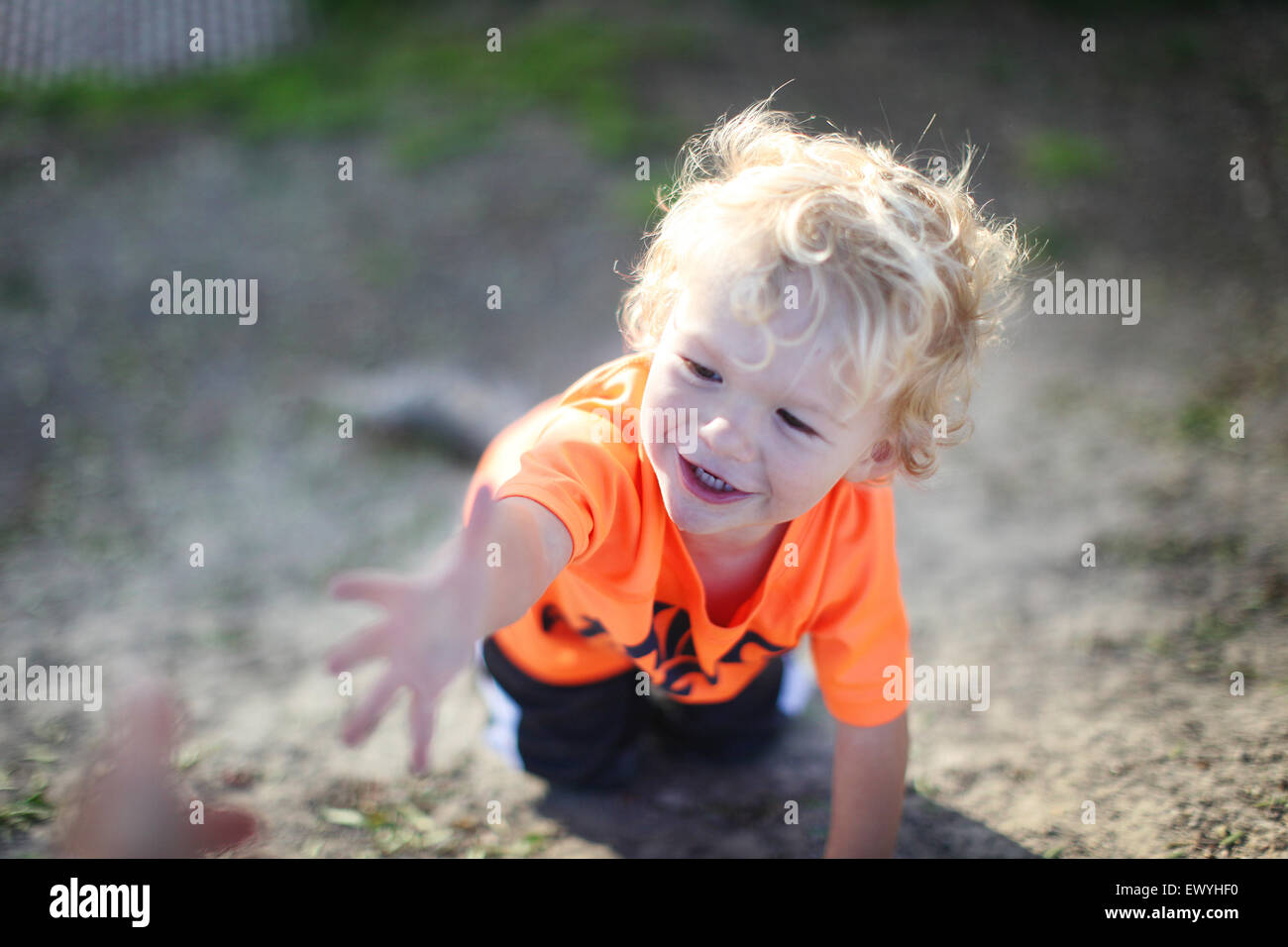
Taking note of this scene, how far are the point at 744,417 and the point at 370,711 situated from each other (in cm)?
63

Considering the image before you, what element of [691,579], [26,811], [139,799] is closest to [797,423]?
[691,579]

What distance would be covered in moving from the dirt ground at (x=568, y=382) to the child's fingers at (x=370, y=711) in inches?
41.8

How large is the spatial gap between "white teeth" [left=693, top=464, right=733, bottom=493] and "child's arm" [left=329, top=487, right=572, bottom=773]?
1.21 ft

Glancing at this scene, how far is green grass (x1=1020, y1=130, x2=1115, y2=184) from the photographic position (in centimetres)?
414

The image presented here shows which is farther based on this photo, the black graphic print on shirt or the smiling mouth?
the black graphic print on shirt

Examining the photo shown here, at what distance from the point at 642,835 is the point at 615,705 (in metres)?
0.27

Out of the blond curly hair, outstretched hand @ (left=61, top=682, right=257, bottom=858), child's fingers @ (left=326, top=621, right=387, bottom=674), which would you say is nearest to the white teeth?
the blond curly hair

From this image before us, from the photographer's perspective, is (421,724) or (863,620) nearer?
(421,724)

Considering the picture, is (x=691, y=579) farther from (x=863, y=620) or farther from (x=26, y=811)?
(x=26, y=811)

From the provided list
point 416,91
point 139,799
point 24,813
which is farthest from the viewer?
point 416,91

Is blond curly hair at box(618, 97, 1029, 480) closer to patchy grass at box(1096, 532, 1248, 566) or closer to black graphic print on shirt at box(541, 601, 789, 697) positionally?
black graphic print on shirt at box(541, 601, 789, 697)

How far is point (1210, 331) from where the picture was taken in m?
3.39

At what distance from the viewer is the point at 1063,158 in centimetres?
420

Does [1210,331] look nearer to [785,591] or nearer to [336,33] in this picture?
[785,591]
